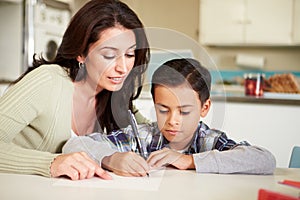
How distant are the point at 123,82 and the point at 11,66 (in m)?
2.82

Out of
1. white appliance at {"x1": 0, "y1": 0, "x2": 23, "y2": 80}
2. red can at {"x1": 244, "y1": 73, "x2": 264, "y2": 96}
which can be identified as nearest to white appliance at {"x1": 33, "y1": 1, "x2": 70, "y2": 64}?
white appliance at {"x1": 0, "y1": 0, "x2": 23, "y2": 80}

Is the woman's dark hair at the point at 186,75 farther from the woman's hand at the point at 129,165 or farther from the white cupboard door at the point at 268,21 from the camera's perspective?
the white cupboard door at the point at 268,21

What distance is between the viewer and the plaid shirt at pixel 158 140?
0.98 metres

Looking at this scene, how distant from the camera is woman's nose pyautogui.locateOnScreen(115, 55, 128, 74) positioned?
35.8 inches

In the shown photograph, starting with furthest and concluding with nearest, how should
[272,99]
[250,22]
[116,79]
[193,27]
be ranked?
1. [193,27]
2. [250,22]
3. [272,99]
4. [116,79]

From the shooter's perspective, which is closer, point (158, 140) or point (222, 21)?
point (158, 140)

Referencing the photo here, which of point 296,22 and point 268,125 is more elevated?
point 296,22

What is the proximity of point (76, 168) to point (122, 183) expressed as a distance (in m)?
0.09

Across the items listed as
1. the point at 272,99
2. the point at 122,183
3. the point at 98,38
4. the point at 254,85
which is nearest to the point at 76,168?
the point at 122,183

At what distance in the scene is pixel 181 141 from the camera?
1.02 metres

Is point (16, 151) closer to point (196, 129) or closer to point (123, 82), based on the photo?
point (123, 82)

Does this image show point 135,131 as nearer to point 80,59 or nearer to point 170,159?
point 170,159

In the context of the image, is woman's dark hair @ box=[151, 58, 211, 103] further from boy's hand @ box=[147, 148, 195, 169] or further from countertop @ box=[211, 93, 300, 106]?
countertop @ box=[211, 93, 300, 106]

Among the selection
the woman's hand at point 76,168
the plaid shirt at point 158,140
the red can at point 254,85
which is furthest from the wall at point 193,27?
the woman's hand at point 76,168
